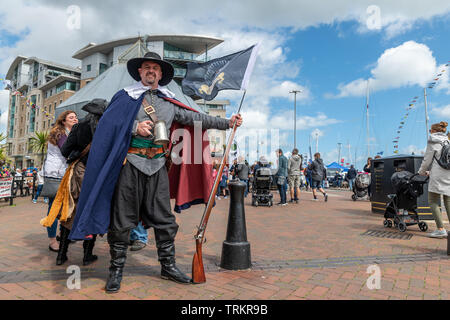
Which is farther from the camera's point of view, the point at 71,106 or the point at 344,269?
the point at 71,106

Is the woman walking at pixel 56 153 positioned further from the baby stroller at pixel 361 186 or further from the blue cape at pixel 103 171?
the baby stroller at pixel 361 186

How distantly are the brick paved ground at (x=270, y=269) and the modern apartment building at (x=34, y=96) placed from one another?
2355 inches

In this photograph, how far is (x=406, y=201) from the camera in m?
6.05

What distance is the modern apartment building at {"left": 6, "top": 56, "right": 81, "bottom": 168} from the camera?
58625mm

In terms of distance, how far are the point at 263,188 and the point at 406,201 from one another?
510 centimetres

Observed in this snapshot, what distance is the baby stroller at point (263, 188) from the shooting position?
1053cm

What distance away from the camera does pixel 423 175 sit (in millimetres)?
5613

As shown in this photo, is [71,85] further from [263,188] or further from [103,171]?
[103,171]

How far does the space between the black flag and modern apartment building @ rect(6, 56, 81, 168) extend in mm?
60024

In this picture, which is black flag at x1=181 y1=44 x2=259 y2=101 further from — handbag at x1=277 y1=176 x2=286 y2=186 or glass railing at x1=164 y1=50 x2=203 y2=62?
glass railing at x1=164 y1=50 x2=203 y2=62
